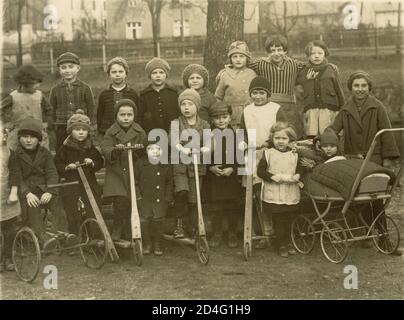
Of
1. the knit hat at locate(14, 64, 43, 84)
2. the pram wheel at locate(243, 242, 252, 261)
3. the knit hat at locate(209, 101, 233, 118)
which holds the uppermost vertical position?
the knit hat at locate(14, 64, 43, 84)

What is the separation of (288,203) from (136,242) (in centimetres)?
144

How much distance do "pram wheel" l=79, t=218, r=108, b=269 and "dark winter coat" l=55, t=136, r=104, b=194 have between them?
408mm

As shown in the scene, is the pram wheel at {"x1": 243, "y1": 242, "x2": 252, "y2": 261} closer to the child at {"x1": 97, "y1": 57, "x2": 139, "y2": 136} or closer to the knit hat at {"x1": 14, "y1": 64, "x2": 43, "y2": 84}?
the child at {"x1": 97, "y1": 57, "x2": 139, "y2": 136}

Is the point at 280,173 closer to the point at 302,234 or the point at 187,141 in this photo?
the point at 302,234

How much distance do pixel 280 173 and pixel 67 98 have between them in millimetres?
2419

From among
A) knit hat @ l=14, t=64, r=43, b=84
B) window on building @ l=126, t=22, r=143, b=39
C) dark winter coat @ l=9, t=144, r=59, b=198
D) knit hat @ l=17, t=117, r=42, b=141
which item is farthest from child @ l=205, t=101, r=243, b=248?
window on building @ l=126, t=22, r=143, b=39

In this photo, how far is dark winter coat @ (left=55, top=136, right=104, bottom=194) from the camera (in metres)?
5.98

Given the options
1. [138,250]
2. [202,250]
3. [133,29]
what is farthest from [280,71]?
[133,29]

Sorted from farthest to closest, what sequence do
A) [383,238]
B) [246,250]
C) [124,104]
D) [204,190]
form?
[204,190] → [383,238] → [124,104] → [246,250]

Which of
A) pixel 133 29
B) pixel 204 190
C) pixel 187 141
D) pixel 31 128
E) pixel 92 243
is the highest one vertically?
pixel 133 29

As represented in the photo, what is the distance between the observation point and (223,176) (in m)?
6.18

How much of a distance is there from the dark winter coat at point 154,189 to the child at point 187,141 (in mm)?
108
